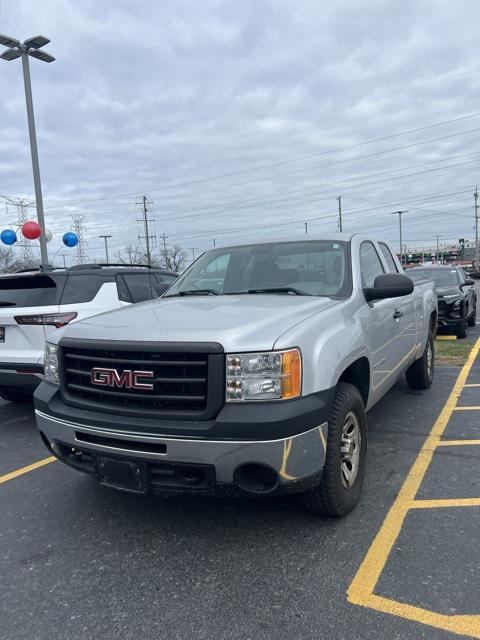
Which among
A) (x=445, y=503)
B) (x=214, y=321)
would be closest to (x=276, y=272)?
(x=214, y=321)

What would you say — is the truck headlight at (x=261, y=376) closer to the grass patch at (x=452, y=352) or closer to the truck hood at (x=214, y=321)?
the truck hood at (x=214, y=321)

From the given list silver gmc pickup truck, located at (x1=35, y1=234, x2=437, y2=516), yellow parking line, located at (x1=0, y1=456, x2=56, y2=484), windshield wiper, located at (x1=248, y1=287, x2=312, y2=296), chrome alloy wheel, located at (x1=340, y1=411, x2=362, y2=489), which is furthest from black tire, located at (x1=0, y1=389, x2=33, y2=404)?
chrome alloy wheel, located at (x1=340, y1=411, x2=362, y2=489)

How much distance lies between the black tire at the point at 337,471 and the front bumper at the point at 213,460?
0.14m

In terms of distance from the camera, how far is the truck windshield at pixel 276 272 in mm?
3898

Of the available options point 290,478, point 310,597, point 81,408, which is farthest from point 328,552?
point 81,408

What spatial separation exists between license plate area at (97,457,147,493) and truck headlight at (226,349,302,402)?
26.0 inches

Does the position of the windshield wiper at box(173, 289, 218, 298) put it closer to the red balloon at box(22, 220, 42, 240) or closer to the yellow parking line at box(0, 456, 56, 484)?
the yellow parking line at box(0, 456, 56, 484)

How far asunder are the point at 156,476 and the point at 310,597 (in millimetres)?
993

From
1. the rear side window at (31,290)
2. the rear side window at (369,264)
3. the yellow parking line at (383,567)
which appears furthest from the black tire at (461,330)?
the rear side window at (31,290)

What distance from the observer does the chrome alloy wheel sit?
10.5 feet

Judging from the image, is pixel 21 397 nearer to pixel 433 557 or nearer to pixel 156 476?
pixel 156 476

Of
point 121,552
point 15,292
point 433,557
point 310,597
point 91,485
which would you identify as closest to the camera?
point 310,597

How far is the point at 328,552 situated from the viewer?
113 inches

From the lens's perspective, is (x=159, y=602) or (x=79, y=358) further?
(x=79, y=358)
